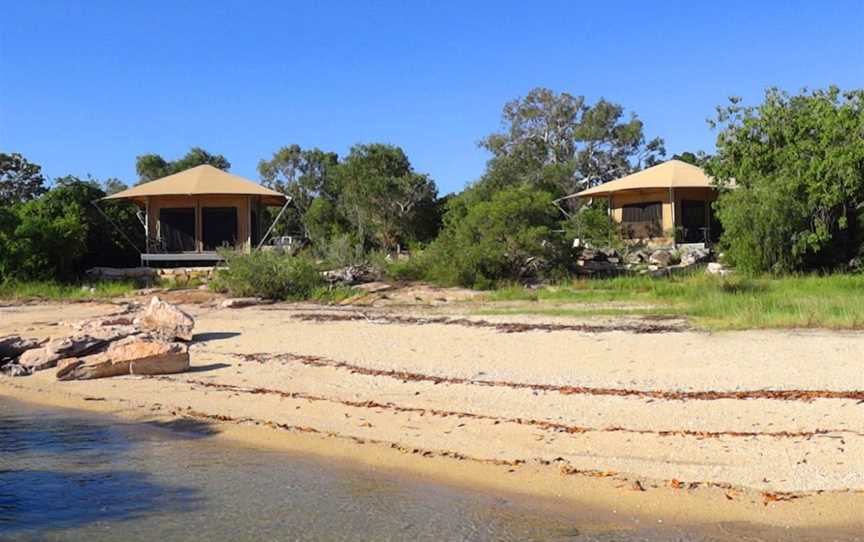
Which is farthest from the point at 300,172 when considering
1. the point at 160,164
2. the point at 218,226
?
the point at 218,226

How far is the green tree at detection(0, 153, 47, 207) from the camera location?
5919 centimetres

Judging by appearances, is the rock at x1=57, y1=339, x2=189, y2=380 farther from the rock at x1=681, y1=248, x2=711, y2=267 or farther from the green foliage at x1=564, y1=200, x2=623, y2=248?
the rock at x1=681, y1=248, x2=711, y2=267

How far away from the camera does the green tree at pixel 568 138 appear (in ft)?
185

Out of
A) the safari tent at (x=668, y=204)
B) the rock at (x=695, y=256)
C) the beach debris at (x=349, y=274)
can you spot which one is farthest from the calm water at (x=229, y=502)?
the safari tent at (x=668, y=204)

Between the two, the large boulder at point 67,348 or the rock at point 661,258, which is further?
the rock at point 661,258

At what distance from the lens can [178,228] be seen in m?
32.5

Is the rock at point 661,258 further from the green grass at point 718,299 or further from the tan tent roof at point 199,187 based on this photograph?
the tan tent roof at point 199,187

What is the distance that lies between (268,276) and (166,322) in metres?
7.42

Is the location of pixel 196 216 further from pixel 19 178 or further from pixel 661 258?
pixel 19 178

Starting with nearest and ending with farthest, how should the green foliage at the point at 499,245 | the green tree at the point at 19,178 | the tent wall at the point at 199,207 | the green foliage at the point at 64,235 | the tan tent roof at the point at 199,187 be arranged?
the green foliage at the point at 499,245 → the green foliage at the point at 64,235 → the tan tent roof at the point at 199,187 → the tent wall at the point at 199,207 → the green tree at the point at 19,178

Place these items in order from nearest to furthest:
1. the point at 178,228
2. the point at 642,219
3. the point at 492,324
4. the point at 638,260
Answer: the point at 492,324 → the point at 638,260 → the point at 178,228 → the point at 642,219

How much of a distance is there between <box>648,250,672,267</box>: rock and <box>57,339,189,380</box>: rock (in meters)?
20.4

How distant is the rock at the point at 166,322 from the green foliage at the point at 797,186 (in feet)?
59.3

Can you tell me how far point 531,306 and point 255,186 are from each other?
48.7 feet
